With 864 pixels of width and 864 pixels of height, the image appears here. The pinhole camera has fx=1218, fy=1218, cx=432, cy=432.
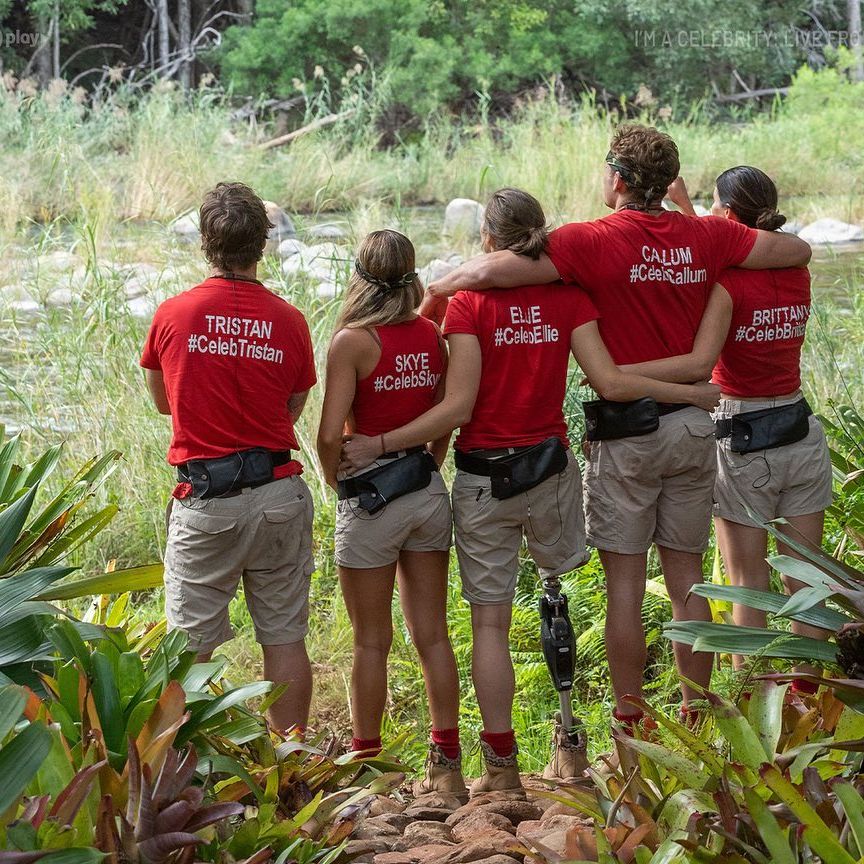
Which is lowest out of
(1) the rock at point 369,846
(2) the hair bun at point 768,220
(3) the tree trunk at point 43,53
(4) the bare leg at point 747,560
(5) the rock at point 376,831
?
(5) the rock at point 376,831

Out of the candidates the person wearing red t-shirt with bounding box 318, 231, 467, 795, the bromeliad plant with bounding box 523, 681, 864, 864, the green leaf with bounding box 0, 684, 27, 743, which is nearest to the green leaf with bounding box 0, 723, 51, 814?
the green leaf with bounding box 0, 684, 27, 743

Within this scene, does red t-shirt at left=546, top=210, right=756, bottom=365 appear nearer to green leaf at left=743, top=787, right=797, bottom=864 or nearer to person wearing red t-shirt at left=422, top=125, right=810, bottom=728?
person wearing red t-shirt at left=422, top=125, right=810, bottom=728

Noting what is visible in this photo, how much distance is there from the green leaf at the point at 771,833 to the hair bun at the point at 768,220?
2034 mm

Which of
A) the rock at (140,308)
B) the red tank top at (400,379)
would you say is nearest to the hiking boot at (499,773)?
the red tank top at (400,379)

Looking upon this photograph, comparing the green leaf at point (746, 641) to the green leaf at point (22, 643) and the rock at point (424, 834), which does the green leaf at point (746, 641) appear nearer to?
the rock at point (424, 834)

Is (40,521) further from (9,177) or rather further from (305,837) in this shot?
(9,177)

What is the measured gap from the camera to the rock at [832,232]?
42.9ft

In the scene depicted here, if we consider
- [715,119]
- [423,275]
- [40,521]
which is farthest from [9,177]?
[715,119]

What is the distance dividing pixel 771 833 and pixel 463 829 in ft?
4.04

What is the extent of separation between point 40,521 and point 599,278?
65.8 inches

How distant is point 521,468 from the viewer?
11.2 feet

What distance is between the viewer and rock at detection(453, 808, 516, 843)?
3138 mm

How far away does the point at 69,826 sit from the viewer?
6.45 feet

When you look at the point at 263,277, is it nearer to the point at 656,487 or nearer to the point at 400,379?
the point at 400,379
